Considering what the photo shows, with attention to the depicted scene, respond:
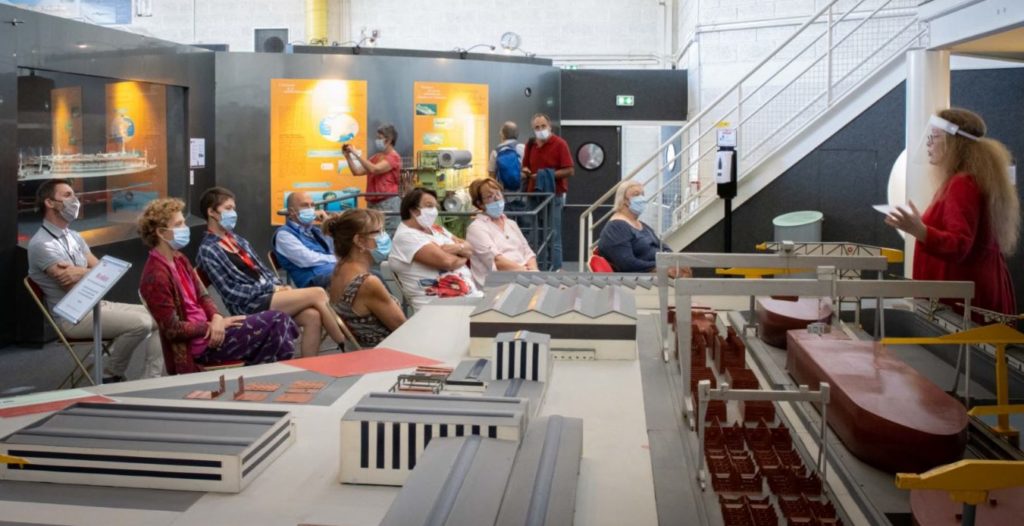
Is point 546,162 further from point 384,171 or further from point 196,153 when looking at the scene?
point 196,153

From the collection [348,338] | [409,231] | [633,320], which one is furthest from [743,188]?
[633,320]

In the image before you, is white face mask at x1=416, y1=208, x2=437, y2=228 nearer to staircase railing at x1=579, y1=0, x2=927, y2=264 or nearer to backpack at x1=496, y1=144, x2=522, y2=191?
backpack at x1=496, y1=144, x2=522, y2=191

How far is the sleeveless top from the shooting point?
5.24m

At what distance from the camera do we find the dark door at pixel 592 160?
575 inches

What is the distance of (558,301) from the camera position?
3.88 metres

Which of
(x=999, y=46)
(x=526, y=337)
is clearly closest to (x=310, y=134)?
(x=999, y=46)

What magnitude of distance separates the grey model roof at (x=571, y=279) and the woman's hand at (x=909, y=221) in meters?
1.19

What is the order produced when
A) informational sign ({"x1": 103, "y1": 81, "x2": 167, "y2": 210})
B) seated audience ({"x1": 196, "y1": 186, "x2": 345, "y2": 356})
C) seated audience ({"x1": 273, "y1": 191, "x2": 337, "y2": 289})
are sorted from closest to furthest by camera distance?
seated audience ({"x1": 196, "y1": 186, "x2": 345, "y2": 356}), seated audience ({"x1": 273, "y1": 191, "x2": 337, "y2": 289}), informational sign ({"x1": 103, "y1": 81, "x2": 167, "y2": 210})

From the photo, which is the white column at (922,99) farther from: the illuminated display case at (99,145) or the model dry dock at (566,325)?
the illuminated display case at (99,145)

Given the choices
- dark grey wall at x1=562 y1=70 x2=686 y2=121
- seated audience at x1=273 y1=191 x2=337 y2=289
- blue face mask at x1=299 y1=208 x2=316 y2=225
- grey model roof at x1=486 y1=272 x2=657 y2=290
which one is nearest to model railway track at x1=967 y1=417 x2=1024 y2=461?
→ grey model roof at x1=486 y1=272 x2=657 y2=290

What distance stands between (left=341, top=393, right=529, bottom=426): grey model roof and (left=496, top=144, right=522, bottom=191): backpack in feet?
26.6

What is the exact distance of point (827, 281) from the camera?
2.86 m

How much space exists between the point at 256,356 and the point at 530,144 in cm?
620

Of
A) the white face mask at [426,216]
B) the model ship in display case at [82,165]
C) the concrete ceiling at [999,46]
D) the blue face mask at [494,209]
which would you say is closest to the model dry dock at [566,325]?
the white face mask at [426,216]
